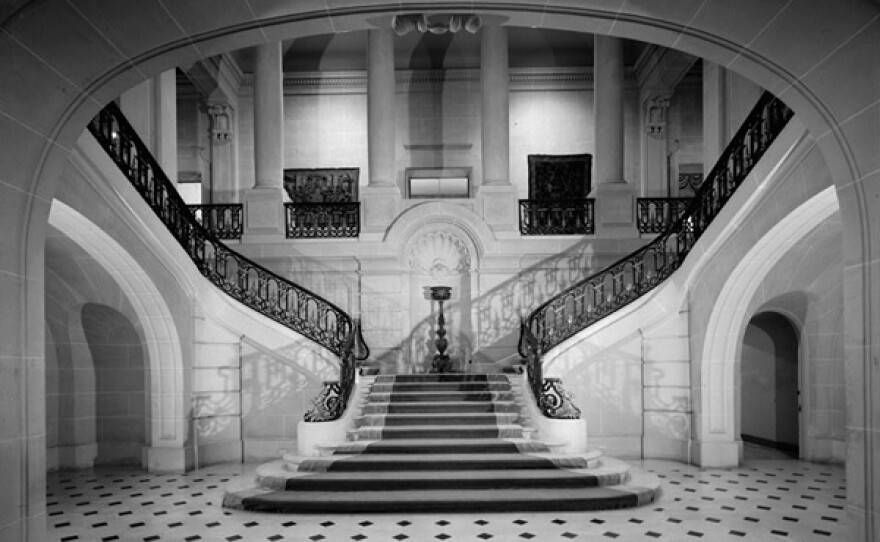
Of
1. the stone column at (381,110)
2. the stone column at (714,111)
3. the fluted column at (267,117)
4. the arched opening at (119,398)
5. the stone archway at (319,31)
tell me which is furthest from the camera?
the fluted column at (267,117)

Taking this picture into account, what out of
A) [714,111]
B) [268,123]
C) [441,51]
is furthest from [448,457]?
[441,51]

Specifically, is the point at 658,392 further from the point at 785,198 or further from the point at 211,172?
the point at 211,172

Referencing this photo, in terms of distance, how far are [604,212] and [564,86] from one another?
511cm

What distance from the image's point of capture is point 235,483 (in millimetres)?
7336

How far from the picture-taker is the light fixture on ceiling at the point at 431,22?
11.6 ft

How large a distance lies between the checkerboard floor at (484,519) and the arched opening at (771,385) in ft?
7.26

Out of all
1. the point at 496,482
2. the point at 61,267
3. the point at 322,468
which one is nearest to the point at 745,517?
the point at 496,482

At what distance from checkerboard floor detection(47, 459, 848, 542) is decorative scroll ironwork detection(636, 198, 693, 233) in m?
5.53

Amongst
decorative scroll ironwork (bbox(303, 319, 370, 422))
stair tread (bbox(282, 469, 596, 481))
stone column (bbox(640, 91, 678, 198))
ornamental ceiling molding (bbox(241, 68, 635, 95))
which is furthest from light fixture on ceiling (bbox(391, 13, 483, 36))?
stone column (bbox(640, 91, 678, 198))

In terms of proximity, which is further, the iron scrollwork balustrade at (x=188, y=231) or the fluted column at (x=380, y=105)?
Answer: the fluted column at (x=380, y=105)

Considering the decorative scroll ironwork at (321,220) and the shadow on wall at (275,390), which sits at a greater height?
the decorative scroll ironwork at (321,220)

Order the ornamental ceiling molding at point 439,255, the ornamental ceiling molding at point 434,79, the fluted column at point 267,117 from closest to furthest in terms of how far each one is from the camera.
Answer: the ornamental ceiling molding at point 439,255 → the fluted column at point 267,117 → the ornamental ceiling molding at point 434,79

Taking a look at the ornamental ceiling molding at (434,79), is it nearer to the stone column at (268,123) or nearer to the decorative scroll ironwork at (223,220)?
the stone column at (268,123)

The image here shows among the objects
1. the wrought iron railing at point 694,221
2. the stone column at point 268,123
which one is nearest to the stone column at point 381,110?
the stone column at point 268,123
